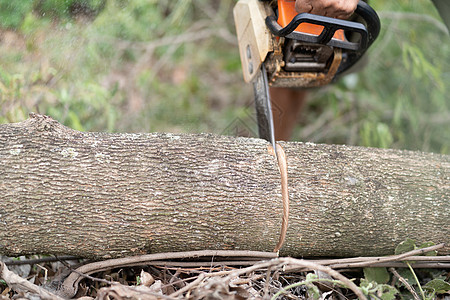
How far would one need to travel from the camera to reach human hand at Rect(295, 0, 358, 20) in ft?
4.82

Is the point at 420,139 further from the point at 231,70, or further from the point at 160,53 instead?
the point at 160,53

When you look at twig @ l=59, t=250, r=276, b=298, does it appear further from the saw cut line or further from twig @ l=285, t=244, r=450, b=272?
twig @ l=285, t=244, r=450, b=272

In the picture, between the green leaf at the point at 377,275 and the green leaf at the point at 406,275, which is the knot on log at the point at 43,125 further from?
the green leaf at the point at 406,275

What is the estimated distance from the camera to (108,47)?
3217 millimetres

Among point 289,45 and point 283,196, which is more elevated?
point 289,45

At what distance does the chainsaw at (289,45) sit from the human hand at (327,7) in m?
0.05

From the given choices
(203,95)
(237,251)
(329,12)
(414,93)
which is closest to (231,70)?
(203,95)

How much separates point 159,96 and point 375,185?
2351 millimetres

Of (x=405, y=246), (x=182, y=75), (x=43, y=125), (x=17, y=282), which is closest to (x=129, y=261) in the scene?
(x=17, y=282)

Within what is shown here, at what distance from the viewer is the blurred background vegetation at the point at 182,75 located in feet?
8.62

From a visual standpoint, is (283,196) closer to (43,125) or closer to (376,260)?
(376,260)

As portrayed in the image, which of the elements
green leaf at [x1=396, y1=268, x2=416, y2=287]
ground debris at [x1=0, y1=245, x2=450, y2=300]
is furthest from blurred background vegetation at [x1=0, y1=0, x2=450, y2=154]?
green leaf at [x1=396, y1=268, x2=416, y2=287]

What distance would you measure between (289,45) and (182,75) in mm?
2399

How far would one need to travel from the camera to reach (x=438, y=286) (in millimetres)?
1429
